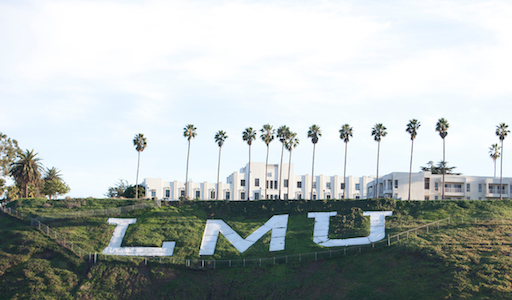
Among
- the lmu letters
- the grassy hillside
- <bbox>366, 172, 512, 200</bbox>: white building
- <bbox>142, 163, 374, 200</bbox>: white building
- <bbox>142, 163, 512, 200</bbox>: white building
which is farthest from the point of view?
<bbox>142, 163, 374, 200</bbox>: white building

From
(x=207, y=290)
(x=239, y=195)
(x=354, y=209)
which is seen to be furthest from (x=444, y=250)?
(x=239, y=195)

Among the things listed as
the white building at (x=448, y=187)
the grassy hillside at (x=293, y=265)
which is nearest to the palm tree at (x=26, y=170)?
the grassy hillside at (x=293, y=265)

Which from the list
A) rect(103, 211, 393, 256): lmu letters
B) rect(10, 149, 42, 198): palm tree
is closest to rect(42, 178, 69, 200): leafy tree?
rect(10, 149, 42, 198): palm tree

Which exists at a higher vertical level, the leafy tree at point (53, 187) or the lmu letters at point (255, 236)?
the leafy tree at point (53, 187)

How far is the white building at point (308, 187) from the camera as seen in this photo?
10469cm

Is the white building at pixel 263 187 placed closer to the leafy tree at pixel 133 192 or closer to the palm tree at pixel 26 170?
the leafy tree at pixel 133 192

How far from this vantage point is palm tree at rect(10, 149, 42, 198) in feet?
287

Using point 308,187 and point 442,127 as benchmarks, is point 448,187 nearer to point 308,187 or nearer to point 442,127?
point 442,127

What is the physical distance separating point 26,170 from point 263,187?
165ft

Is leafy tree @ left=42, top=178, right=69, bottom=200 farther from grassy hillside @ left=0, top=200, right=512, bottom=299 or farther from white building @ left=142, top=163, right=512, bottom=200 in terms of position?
grassy hillside @ left=0, top=200, right=512, bottom=299

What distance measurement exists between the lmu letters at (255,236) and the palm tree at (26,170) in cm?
2099

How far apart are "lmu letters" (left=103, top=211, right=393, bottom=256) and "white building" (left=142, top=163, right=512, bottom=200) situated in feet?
106

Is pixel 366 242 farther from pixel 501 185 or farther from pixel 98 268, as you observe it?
pixel 501 185

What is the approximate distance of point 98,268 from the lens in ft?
211
